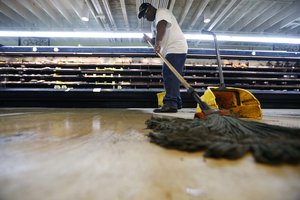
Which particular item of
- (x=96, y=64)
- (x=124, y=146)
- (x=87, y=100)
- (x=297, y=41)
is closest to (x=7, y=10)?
(x=96, y=64)

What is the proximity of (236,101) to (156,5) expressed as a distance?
3.81m

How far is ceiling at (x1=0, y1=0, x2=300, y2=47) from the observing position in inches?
200

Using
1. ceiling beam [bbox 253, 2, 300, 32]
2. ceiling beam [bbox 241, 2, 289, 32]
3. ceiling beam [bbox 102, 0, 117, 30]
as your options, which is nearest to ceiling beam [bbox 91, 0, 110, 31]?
ceiling beam [bbox 102, 0, 117, 30]

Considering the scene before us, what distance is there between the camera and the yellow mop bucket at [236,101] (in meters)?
1.86

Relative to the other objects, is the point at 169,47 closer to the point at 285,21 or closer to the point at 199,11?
the point at 199,11

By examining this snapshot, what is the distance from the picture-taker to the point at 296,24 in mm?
6539

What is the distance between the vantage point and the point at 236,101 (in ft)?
6.82

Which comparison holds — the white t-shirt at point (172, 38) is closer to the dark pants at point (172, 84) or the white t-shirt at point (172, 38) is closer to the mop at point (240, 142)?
the dark pants at point (172, 84)

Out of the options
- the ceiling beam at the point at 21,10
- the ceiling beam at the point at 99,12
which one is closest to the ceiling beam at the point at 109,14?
the ceiling beam at the point at 99,12

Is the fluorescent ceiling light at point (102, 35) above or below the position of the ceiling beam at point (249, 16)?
below

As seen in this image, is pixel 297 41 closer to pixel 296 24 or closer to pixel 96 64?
pixel 296 24

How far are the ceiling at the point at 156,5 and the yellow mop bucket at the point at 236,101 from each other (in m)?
3.54

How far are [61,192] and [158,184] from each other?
23cm

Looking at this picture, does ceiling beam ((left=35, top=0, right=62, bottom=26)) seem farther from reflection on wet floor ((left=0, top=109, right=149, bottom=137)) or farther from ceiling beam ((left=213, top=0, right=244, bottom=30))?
ceiling beam ((left=213, top=0, right=244, bottom=30))
